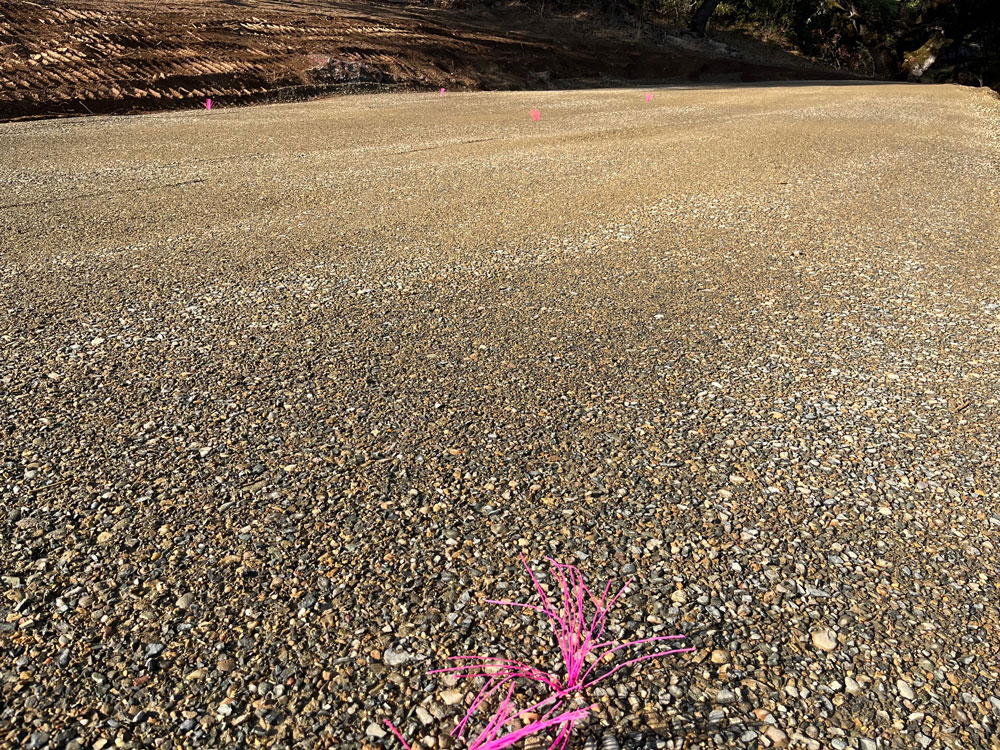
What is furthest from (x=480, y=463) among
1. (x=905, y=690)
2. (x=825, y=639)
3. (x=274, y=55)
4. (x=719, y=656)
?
(x=274, y=55)

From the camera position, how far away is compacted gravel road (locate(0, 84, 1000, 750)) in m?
2.07

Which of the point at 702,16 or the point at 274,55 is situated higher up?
the point at 274,55

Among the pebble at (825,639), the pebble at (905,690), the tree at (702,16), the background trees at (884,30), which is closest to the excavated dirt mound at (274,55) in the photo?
the tree at (702,16)

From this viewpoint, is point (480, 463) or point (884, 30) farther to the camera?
point (884, 30)

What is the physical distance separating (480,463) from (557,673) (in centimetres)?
107

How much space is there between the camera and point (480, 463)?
3059mm

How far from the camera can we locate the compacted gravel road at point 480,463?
6.78 feet

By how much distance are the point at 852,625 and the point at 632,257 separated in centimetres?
364

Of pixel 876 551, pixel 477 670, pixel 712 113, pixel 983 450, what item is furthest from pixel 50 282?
pixel 712 113

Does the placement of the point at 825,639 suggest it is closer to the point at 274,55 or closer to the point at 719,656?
the point at 719,656

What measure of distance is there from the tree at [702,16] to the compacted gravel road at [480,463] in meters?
25.4

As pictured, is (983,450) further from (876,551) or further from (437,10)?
(437,10)

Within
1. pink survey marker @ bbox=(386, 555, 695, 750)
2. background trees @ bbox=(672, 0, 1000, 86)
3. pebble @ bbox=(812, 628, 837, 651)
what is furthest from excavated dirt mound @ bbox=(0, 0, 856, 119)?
pebble @ bbox=(812, 628, 837, 651)

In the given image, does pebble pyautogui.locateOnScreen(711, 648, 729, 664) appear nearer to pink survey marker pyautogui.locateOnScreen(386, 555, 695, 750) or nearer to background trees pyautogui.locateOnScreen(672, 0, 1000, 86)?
pink survey marker pyautogui.locateOnScreen(386, 555, 695, 750)
